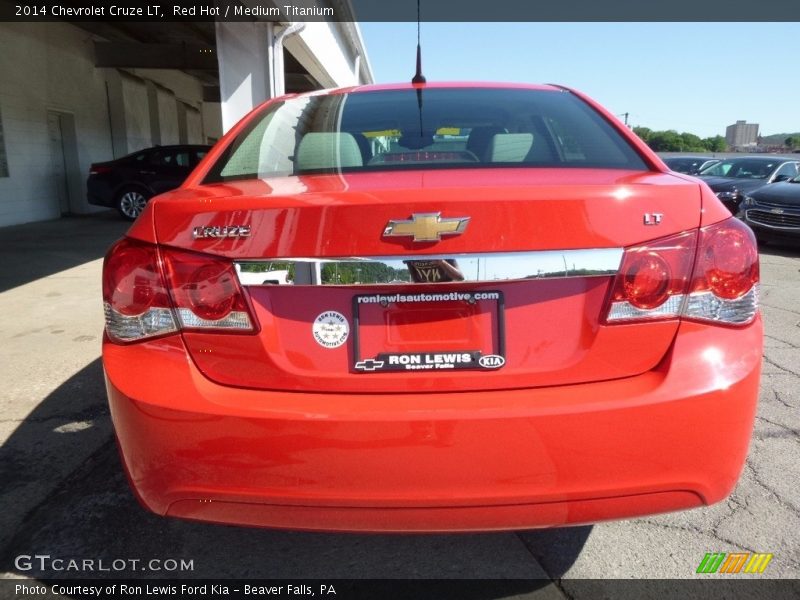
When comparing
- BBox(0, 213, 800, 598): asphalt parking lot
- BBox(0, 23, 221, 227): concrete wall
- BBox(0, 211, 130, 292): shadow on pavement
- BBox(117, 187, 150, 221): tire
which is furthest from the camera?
BBox(117, 187, 150, 221): tire

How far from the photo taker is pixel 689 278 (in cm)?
161

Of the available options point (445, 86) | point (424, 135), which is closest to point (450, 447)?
point (424, 135)

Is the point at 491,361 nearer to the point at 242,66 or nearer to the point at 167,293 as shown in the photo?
the point at 167,293

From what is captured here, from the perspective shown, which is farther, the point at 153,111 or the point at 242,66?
the point at 153,111

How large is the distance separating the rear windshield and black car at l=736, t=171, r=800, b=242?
8057 mm

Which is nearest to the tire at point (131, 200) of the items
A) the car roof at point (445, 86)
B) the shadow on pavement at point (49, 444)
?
the shadow on pavement at point (49, 444)

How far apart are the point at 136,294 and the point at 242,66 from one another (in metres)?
7.21

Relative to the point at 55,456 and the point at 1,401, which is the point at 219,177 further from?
the point at 1,401

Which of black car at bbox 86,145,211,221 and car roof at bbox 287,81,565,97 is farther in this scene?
black car at bbox 86,145,211,221

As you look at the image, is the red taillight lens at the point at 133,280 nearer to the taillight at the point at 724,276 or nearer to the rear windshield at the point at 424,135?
the rear windshield at the point at 424,135

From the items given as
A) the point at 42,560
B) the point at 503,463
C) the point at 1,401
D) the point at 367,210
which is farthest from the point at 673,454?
the point at 1,401

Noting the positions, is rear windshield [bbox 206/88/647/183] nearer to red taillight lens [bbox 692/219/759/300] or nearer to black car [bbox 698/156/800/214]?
red taillight lens [bbox 692/219/759/300]

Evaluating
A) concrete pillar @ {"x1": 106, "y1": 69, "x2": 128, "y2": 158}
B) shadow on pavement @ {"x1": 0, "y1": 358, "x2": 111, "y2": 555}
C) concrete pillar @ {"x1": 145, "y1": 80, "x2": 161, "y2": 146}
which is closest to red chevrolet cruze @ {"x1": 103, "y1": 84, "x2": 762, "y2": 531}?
shadow on pavement @ {"x1": 0, "y1": 358, "x2": 111, "y2": 555}

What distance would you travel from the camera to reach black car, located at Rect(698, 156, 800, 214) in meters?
11.8
